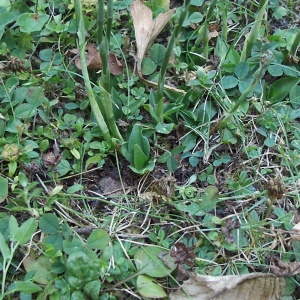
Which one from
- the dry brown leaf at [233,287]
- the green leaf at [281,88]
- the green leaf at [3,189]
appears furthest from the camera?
the green leaf at [281,88]

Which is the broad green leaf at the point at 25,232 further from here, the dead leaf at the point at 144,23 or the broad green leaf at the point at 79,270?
the dead leaf at the point at 144,23

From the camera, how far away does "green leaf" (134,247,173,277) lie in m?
1.43

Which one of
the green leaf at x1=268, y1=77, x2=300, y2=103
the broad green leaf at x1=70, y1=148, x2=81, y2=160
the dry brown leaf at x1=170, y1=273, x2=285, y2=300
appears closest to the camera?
the dry brown leaf at x1=170, y1=273, x2=285, y2=300

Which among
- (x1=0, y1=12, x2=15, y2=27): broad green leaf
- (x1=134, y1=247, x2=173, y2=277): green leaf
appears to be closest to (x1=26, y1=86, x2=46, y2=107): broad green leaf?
(x1=0, y1=12, x2=15, y2=27): broad green leaf

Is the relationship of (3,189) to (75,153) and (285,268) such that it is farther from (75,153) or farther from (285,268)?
(285,268)

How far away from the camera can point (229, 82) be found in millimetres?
1850

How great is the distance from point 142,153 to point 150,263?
0.37m

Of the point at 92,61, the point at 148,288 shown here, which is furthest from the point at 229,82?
the point at 148,288

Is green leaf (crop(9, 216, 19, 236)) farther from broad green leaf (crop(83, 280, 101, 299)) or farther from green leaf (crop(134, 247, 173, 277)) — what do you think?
green leaf (crop(134, 247, 173, 277))

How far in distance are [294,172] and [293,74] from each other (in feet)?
1.41

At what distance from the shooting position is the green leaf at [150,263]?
1.43 m

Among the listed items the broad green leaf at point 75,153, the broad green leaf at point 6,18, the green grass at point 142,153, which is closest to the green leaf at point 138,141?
the green grass at point 142,153

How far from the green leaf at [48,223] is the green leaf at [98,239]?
116 millimetres

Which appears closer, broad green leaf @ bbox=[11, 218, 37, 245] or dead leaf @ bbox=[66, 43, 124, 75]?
broad green leaf @ bbox=[11, 218, 37, 245]
